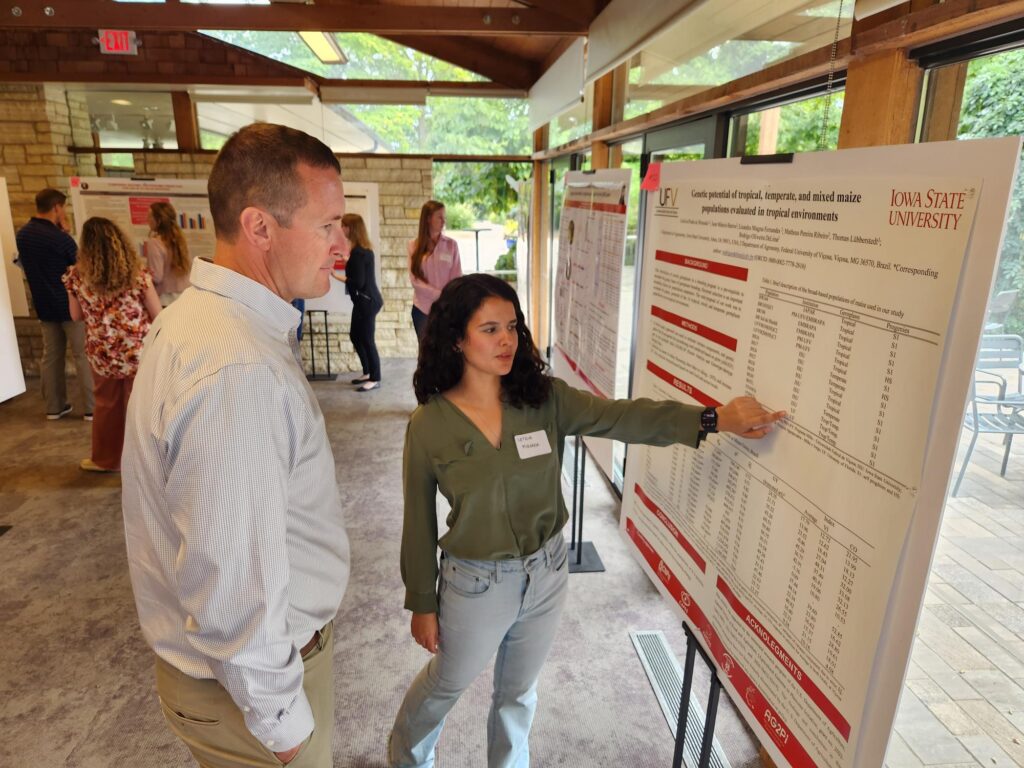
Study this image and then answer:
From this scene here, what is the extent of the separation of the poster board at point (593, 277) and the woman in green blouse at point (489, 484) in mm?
802

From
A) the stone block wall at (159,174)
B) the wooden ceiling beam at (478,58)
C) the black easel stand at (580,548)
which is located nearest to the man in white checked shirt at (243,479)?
the black easel stand at (580,548)

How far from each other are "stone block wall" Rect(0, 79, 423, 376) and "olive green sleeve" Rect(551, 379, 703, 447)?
5.12 m

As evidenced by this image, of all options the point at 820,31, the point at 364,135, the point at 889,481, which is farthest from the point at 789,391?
the point at 364,135

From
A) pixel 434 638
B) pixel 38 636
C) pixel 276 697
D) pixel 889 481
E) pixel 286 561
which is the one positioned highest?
pixel 889 481

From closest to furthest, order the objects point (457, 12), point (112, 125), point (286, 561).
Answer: point (286, 561) < point (457, 12) < point (112, 125)

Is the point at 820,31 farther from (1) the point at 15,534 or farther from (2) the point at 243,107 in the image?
(2) the point at 243,107

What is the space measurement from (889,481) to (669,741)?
160 cm

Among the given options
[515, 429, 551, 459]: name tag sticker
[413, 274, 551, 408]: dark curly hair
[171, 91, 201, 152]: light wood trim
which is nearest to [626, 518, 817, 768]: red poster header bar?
[515, 429, 551, 459]: name tag sticker

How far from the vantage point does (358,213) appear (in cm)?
627

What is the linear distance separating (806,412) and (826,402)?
0.05m

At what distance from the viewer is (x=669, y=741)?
2090 millimetres

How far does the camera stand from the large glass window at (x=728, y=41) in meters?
1.78

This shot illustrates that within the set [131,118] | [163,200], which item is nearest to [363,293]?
[163,200]

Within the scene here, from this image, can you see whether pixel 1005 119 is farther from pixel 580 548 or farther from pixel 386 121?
pixel 386 121
